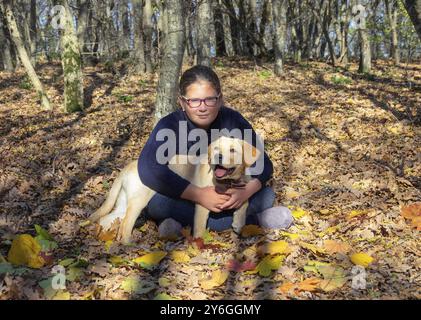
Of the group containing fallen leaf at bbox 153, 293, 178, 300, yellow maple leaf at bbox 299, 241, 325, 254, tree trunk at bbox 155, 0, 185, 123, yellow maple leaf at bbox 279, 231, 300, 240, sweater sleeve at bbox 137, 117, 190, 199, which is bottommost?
yellow maple leaf at bbox 279, 231, 300, 240

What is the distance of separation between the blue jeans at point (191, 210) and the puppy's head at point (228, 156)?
459 mm

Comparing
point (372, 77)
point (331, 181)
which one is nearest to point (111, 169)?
point (331, 181)

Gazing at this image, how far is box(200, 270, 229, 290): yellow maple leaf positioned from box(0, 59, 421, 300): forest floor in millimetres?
13

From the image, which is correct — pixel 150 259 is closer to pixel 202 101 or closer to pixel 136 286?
pixel 136 286

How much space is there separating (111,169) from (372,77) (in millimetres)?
11010

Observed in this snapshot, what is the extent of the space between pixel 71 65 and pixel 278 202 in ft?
24.4

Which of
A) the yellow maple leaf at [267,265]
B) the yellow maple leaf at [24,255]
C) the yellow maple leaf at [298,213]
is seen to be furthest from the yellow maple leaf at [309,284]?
the yellow maple leaf at [24,255]

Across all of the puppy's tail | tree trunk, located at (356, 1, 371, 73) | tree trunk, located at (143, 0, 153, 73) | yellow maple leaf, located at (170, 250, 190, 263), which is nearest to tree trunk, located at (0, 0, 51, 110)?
tree trunk, located at (143, 0, 153, 73)

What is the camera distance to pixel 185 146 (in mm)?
4480

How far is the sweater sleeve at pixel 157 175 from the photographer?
13.5ft

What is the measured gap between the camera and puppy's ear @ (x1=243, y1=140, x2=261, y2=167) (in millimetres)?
4223

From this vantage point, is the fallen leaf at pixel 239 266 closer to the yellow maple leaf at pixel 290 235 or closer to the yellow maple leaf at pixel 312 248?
the yellow maple leaf at pixel 312 248

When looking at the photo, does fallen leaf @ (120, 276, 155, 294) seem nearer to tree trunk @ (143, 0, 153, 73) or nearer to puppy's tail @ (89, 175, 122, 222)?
puppy's tail @ (89, 175, 122, 222)
